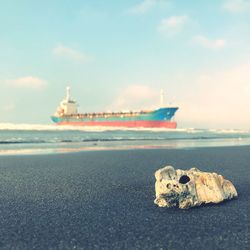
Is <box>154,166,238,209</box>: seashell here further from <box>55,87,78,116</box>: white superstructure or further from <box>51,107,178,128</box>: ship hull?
<box>55,87,78,116</box>: white superstructure

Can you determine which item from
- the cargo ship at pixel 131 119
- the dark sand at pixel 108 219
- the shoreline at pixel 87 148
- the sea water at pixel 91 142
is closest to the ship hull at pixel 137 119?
the cargo ship at pixel 131 119

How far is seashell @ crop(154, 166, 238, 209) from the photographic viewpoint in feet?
14.9

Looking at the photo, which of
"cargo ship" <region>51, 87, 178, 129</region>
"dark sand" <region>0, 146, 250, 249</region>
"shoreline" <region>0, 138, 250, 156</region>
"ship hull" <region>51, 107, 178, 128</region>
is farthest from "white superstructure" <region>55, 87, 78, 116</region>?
"dark sand" <region>0, 146, 250, 249</region>

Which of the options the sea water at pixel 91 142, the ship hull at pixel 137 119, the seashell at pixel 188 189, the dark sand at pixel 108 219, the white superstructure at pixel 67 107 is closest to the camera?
the dark sand at pixel 108 219

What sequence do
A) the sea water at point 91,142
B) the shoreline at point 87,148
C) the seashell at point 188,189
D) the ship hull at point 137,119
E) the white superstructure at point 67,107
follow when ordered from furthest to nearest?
1. the white superstructure at point 67,107
2. the ship hull at point 137,119
3. the sea water at point 91,142
4. the shoreline at point 87,148
5. the seashell at point 188,189

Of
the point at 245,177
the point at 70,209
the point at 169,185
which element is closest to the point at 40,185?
the point at 70,209

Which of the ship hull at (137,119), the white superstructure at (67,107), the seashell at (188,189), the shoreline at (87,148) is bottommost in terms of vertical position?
the shoreline at (87,148)

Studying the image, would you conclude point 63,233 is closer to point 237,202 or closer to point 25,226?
point 25,226

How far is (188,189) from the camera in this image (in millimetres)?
4582

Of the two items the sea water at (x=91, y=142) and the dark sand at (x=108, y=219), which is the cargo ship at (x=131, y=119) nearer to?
the sea water at (x=91, y=142)

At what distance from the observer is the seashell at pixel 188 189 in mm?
4539

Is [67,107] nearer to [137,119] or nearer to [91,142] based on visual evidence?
[137,119]

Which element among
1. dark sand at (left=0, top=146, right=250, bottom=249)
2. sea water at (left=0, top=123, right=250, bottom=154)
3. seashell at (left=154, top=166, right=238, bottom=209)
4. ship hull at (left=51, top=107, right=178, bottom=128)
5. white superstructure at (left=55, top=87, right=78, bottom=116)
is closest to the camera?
dark sand at (left=0, top=146, right=250, bottom=249)

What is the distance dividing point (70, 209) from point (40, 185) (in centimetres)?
209
